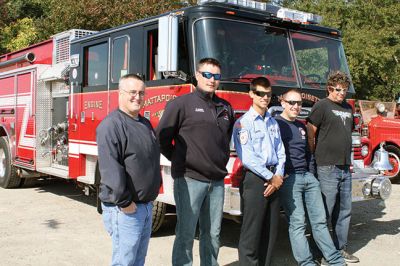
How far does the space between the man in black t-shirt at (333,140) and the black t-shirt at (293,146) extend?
0.40 m

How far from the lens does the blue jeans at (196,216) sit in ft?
12.4

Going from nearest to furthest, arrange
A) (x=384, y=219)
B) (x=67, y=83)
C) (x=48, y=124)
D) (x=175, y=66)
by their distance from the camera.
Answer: (x=175, y=66) < (x=384, y=219) < (x=67, y=83) < (x=48, y=124)

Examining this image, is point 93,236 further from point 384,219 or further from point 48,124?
point 384,219

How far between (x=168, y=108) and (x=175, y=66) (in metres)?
1.04

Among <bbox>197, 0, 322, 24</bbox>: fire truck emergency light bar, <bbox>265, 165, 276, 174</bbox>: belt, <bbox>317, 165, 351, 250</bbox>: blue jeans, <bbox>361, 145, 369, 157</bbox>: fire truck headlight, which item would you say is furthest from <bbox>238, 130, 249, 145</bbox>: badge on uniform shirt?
<bbox>361, 145, 369, 157</bbox>: fire truck headlight

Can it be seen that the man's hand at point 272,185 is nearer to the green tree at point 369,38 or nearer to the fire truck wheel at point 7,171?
the fire truck wheel at point 7,171

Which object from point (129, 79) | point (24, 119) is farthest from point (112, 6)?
point (129, 79)

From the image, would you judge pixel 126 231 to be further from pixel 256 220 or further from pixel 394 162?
pixel 394 162

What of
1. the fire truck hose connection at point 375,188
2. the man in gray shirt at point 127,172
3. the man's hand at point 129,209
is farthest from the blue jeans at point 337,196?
the man's hand at point 129,209

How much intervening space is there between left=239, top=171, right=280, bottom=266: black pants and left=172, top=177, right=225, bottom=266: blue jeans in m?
0.30

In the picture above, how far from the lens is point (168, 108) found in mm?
3879

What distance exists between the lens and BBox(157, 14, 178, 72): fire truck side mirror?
4754 millimetres

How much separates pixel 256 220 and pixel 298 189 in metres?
0.63

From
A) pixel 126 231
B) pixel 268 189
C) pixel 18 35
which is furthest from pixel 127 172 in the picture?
pixel 18 35
